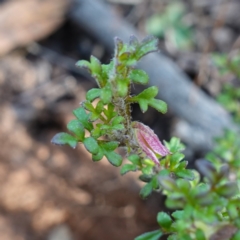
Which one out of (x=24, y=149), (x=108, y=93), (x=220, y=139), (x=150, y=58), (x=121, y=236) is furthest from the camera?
(x=150, y=58)

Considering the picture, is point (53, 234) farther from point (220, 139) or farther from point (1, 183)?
point (220, 139)

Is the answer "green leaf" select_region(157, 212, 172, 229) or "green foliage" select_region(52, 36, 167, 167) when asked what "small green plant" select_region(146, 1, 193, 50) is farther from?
"green leaf" select_region(157, 212, 172, 229)

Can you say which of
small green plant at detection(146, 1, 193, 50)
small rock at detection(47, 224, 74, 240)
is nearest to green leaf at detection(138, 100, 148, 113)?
small rock at detection(47, 224, 74, 240)

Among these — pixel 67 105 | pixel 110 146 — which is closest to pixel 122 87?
pixel 110 146

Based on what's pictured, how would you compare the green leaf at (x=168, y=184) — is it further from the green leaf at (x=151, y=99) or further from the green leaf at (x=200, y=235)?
the green leaf at (x=151, y=99)

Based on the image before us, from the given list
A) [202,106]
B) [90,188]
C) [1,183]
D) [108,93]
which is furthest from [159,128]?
[108,93]

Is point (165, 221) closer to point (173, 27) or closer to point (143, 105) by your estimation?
point (143, 105)

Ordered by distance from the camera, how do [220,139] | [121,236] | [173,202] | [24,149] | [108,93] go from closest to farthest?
[173,202], [108,93], [220,139], [121,236], [24,149]
